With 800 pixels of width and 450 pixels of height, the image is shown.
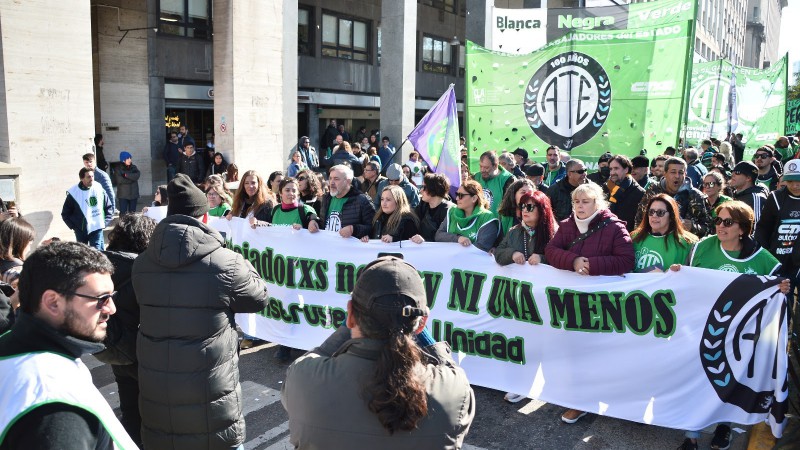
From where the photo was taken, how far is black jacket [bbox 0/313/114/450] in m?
1.68

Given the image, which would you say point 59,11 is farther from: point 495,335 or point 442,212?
point 495,335

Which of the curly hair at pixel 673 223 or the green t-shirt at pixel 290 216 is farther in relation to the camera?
the green t-shirt at pixel 290 216

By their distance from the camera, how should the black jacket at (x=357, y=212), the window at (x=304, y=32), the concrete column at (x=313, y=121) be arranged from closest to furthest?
the black jacket at (x=357, y=212) → the window at (x=304, y=32) → the concrete column at (x=313, y=121)

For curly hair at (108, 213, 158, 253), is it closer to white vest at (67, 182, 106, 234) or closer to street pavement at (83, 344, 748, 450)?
street pavement at (83, 344, 748, 450)

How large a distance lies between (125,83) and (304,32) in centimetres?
883

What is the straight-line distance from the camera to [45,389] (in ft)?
5.75

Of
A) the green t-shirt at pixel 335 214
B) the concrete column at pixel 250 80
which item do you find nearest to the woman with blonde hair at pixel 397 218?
the green t-shirt at pixel 335 214

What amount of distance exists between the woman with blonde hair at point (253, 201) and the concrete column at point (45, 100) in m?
4.56

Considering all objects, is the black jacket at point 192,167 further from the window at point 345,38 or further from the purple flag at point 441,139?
the window at point 345,38

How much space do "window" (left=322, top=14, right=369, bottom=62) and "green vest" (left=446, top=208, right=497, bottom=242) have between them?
21.4m

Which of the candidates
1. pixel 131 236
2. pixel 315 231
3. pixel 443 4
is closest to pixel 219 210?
pixel 315 231

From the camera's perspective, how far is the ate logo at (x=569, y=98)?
28.3 feet

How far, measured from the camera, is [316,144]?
26844 mm

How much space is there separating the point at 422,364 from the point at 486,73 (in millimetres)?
7865
